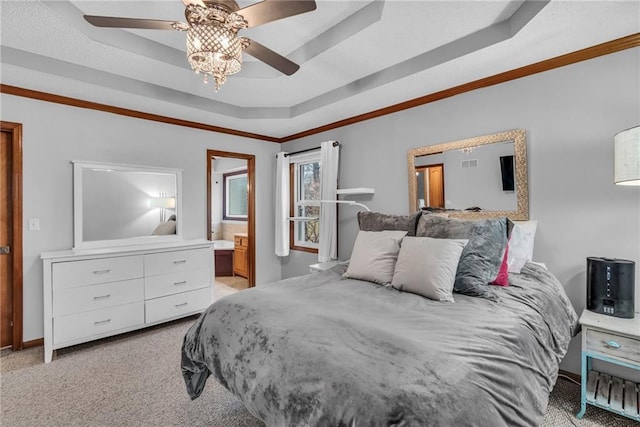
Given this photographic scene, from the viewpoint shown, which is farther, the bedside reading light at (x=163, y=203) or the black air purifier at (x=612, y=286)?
the bedside reading light at (x=163, y=203)

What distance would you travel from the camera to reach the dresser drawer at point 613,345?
1.69 meters

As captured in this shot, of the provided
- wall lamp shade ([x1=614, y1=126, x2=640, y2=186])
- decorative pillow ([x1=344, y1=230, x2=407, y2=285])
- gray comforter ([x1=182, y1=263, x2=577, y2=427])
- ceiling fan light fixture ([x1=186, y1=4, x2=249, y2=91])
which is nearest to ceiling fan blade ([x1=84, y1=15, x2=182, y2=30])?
ceiling fan light fixture ([x1=186, y1=4, x2=249, y2=91])

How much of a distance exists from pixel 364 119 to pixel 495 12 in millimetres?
1780

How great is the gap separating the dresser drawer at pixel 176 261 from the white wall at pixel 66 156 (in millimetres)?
528

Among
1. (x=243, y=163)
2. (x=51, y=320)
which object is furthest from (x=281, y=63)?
(x=243, y=163)

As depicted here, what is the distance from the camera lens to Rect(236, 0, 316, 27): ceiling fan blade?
1.38m

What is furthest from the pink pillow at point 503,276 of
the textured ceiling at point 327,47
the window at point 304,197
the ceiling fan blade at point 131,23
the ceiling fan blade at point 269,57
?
the window at point 304,197

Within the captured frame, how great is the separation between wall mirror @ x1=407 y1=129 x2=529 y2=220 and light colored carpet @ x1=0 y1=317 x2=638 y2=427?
1.40m

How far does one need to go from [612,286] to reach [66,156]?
4.61m

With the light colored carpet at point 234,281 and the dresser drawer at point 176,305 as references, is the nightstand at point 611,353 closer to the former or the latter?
the dresser drawer at point 176,305

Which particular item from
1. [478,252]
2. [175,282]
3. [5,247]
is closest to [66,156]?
[5,247]

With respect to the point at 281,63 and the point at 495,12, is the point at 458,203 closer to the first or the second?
the point at 495,12

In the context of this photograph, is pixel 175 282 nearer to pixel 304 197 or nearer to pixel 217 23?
pixel 304 197

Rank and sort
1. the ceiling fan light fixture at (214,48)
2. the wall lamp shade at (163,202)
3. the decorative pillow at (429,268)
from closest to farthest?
the ceiling fan light fixture at (214,48), the decorative pillow at (429,268), the wall lamp shade at (163,202)
